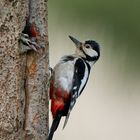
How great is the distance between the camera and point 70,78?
6.76 meters

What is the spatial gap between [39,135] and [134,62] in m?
1.67

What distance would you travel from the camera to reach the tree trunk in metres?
5.93

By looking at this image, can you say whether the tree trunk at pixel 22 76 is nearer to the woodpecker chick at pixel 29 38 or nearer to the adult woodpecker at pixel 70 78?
the woodpecker chick at pixel 29 38

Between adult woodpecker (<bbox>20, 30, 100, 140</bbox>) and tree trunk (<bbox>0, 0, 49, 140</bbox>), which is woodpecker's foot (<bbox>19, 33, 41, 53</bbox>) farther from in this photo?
adult woodpecker (<bbox>20, 30, 100, 140</bbox>)

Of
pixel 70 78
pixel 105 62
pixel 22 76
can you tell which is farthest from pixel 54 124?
pixel 105 62

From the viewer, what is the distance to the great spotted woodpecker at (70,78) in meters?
6.60

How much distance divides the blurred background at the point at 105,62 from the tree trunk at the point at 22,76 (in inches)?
47.8

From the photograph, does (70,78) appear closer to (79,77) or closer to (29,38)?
(79,77)

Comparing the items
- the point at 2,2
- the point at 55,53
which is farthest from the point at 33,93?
the point at 55,53

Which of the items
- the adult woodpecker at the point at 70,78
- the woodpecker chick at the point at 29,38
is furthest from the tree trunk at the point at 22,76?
the adult woodpecker at the point at 70,78

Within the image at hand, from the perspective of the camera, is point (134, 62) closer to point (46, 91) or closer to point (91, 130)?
point (91, 130)

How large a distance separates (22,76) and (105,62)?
2048mm

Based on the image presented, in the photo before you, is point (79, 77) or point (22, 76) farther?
point (79, 77)

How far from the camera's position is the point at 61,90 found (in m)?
Result: 6.65
